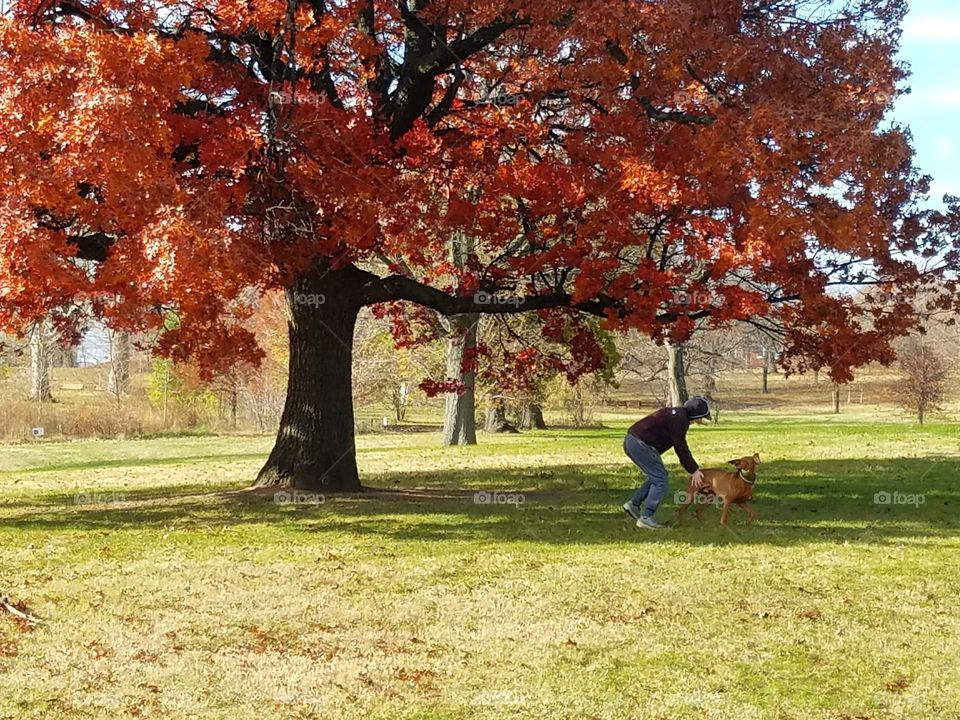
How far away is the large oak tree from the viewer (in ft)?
37.1

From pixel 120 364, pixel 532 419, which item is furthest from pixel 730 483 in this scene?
pixel 120 364

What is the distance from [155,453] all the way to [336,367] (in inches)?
729

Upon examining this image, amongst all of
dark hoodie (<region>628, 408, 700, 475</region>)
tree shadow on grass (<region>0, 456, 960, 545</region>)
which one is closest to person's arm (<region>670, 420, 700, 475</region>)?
dark hoodie (<region>628, 408, 700, 475</region>)

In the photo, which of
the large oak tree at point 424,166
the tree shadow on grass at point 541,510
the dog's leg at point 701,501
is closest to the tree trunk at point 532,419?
the tree shadow on grass at point 541,510

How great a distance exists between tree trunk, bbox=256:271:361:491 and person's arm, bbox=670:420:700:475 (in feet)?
21.3

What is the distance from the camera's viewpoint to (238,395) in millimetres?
Answer: 48812

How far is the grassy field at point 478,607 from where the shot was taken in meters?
6.26

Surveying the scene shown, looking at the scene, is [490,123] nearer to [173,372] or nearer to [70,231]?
[70,231]

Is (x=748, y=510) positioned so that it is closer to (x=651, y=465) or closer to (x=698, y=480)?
(x=698, y=480)

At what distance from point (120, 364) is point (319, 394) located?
37.1m

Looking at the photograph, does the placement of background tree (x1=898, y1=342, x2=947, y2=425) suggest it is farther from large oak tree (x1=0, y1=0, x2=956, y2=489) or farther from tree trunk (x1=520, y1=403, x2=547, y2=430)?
large oak tree (x1=0, y1=0, x2=956, y2=489)

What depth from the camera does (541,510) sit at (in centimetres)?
1427

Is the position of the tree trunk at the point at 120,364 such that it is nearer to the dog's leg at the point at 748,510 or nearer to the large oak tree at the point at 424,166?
the large oak tree at the point at 424,166

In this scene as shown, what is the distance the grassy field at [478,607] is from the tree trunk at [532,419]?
30.7 metres
